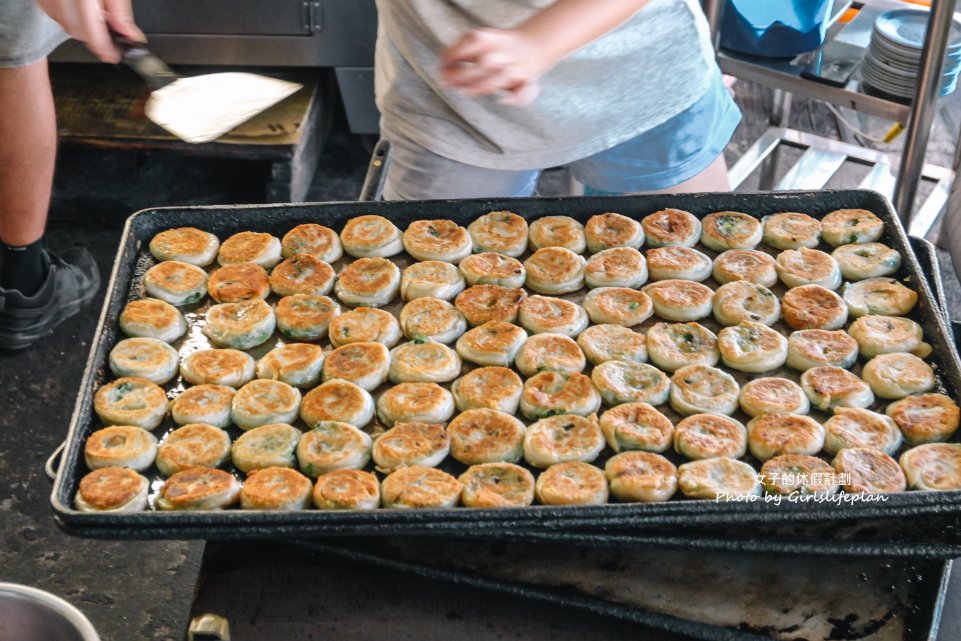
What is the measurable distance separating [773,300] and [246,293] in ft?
3.32

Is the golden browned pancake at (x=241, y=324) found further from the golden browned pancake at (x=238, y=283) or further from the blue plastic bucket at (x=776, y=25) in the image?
the blue plastic bucket at (x=776, y=25)

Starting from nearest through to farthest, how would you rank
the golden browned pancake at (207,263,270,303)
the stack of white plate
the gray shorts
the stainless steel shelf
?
the golden browned pancake at (207,263,270,303) < the gray shorts < the stack of white plate < the stainless steel shelf

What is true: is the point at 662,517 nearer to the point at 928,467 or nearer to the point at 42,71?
the point at 928,467

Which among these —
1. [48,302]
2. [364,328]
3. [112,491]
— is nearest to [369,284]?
[364,328]

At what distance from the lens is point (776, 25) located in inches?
127

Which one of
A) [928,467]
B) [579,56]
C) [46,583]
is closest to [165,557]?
[46,583]

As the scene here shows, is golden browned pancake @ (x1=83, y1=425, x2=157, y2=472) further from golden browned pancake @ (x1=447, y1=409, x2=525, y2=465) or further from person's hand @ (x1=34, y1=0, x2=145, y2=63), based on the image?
person's hand @ (x1=34, y1=0, x2=145, y2=63)

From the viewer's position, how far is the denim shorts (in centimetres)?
233

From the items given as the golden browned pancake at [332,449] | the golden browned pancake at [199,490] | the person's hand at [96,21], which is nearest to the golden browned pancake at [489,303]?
the golden browned pancake at [332,449]

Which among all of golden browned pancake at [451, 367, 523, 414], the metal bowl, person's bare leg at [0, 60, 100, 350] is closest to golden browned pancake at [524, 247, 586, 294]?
golden browned pancake at [451, 367, 523, 414]

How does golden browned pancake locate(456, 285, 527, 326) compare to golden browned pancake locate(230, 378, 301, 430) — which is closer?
golden browned pancake locate(230, 378, 301, 430)

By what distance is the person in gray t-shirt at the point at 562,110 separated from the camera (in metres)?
2.18

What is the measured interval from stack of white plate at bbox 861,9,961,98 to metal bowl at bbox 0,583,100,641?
2622 mm

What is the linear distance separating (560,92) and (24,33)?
1.62m
